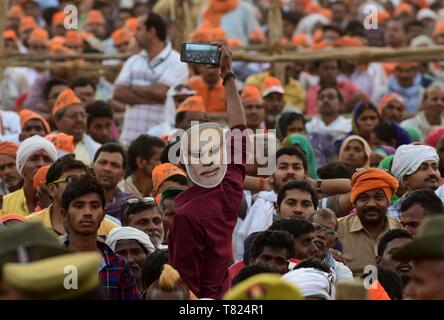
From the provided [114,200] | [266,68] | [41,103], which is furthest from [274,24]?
[114,200]

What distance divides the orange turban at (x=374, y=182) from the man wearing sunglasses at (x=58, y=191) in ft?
5.73

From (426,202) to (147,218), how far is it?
1.94 m

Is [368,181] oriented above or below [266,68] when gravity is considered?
below

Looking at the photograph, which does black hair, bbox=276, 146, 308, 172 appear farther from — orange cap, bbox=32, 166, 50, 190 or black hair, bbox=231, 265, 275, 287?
black hair, bbox=231, 265, 275, 287

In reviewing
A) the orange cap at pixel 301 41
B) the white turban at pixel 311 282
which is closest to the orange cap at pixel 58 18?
the orange cap at pixel 301 41

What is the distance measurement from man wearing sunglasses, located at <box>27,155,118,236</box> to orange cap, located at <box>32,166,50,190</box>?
449mm

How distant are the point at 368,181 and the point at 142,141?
2992 millimetres

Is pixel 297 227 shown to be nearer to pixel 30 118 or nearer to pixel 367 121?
pixel 30 118

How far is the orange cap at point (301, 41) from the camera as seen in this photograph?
74.0 ft

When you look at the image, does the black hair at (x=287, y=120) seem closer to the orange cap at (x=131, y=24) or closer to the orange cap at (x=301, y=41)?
the orange cap at (x=301, y=41)

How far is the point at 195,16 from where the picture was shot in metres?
23.8

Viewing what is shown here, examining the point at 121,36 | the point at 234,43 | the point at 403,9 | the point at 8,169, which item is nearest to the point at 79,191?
the point at 8,169

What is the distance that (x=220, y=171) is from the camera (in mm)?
9648
